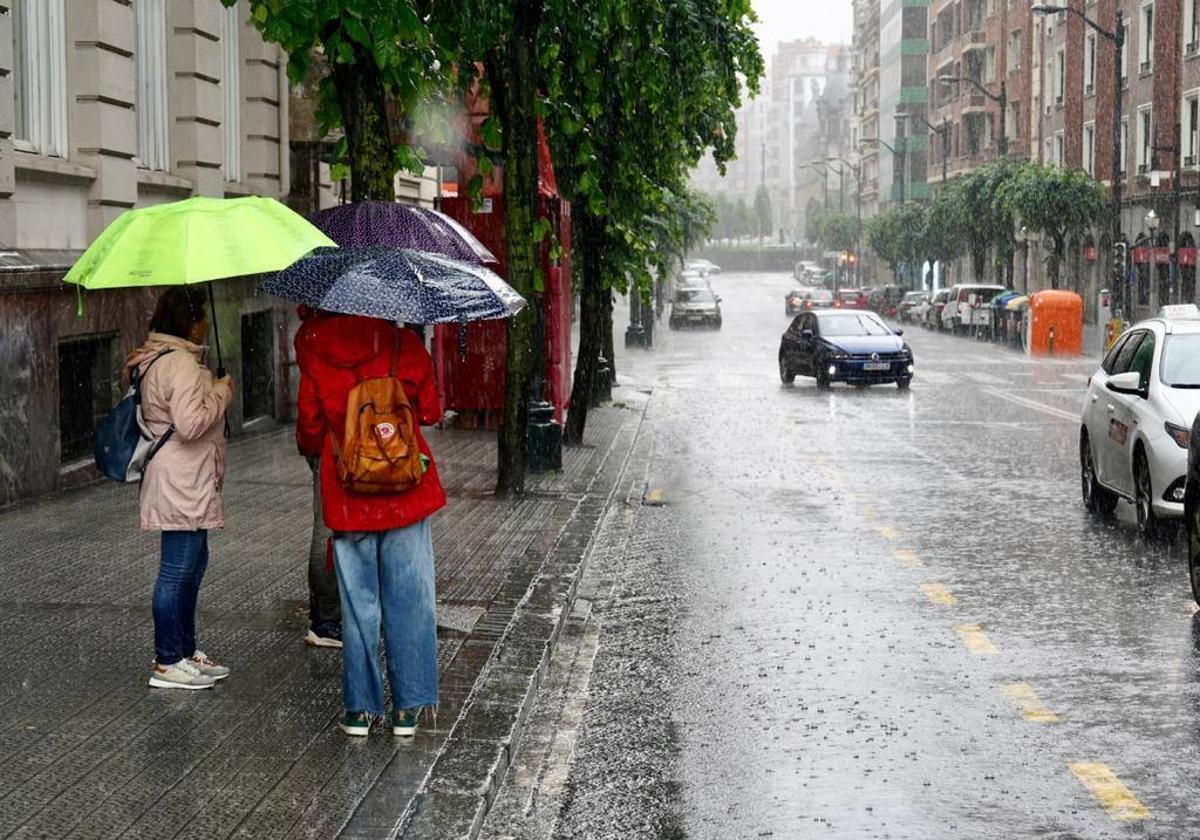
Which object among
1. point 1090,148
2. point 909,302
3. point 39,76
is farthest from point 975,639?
point 909,302

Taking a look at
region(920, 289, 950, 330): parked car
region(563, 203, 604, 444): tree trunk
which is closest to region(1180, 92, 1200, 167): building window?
region(920, 289, 950, 330): parked car

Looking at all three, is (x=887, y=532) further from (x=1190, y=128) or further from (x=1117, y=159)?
(x=1190, y=128)

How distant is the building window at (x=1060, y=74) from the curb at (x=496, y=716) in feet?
207

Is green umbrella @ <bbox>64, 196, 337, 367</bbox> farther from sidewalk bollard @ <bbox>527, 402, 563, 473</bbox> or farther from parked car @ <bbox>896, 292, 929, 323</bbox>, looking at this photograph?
parked car @ <bbox>896, 292, 929, 323</bbox>

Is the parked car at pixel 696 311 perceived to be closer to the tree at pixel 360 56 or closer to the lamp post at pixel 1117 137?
the lamp post at pixel 1117 137

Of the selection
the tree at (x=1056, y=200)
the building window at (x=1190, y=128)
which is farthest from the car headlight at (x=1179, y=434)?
the tree at (x=1056, y=200)

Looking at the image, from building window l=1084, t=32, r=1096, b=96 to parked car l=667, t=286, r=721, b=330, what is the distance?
1601cm

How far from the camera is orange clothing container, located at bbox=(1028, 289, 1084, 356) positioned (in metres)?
47.1

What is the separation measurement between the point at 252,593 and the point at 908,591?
390 centimetres

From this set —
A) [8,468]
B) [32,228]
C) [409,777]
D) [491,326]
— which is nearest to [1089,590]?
[409,777]

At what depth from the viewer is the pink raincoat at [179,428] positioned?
7352 mm

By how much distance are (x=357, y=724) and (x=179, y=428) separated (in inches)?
57.4

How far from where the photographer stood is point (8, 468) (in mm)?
13797

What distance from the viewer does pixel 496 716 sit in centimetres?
723
